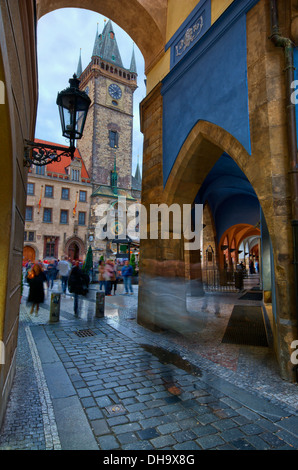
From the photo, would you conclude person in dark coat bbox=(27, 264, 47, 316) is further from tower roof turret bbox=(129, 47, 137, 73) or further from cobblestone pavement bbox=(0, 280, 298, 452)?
tower roof turret bbox=(129, 47, 137, 73)

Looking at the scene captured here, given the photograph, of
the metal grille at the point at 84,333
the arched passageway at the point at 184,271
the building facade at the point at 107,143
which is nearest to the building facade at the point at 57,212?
the building facade at the point at 107,143

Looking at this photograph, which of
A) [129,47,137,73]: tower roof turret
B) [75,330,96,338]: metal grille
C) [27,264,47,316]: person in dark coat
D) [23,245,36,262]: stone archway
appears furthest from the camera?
[129,47,137,73]: tower roof turret

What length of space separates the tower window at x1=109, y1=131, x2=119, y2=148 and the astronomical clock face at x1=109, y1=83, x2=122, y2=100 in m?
5.19

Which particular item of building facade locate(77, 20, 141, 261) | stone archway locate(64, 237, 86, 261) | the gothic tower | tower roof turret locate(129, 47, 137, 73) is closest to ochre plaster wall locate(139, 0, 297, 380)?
stone archway locate(64, 237, 86, 261)

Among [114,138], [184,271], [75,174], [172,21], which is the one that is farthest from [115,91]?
[184,271]

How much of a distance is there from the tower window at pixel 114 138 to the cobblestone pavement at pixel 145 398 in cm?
3809

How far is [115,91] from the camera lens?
136ft

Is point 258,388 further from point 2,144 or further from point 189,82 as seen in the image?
point 189,82

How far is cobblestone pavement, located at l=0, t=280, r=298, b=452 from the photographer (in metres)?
2.52

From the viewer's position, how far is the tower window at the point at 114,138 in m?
40.5

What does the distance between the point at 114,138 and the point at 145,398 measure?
→ 4111cm

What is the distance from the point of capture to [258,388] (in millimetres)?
3549

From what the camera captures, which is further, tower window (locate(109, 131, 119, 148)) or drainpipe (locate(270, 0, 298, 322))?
tower window (locate(109, 131, 119, 148))
